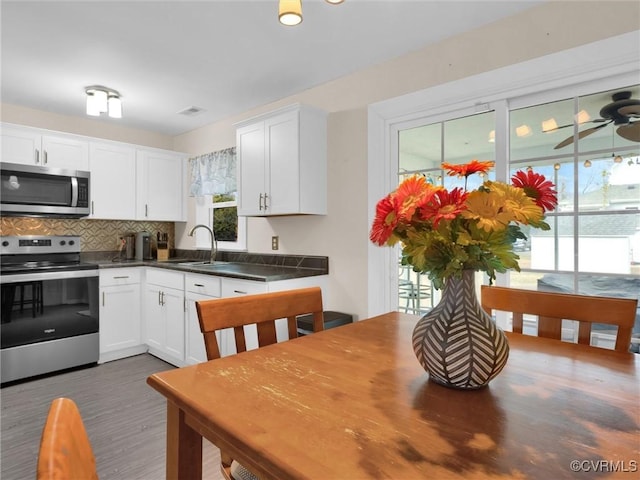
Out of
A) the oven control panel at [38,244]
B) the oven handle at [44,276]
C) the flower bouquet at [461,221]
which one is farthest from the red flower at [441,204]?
the oven control panel at [38,244]

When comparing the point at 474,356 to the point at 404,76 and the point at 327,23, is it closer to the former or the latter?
the point at 327,23

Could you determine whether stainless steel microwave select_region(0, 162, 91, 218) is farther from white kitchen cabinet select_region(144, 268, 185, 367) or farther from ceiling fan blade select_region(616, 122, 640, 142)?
ceiling fan blade select_region(616, 122, 640, 142)

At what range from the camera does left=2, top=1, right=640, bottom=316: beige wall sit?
193cm

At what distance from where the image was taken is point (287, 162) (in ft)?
9.46

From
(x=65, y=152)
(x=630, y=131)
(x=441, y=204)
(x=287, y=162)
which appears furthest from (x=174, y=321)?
(x=630, y=131)

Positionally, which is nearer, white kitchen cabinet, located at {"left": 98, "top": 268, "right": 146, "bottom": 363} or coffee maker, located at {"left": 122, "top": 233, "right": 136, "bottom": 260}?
white kitchen cabinet, located at {"left": 98, "top": 268, "right": 146, "bottom": 363}

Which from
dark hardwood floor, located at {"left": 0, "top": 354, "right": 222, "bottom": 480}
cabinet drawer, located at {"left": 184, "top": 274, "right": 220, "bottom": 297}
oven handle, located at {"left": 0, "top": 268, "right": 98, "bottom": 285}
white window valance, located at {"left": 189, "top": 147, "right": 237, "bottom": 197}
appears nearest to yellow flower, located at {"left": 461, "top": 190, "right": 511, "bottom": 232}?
dark hardwood floor, located at {"left": 0, "top": 354, "right": 222, "bottom": 480}

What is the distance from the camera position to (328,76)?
292 cm

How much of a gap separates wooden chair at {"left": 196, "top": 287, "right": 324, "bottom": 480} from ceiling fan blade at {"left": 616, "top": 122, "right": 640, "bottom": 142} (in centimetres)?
177

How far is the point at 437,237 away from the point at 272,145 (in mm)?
2396

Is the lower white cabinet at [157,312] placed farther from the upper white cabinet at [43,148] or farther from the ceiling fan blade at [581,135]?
the ceiling fan blade at [581,135]

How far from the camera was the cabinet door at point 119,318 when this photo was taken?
3.43 meters

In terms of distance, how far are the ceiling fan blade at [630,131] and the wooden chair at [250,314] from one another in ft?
5.80

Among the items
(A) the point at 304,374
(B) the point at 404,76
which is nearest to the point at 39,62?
(B) the point at 404,76
